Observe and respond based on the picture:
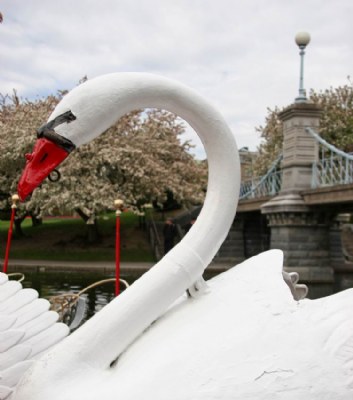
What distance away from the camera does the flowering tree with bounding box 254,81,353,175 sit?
950 inches

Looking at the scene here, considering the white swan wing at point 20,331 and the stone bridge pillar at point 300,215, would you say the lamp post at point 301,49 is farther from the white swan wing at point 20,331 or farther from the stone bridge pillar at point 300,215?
the white swan wing at point 20,331

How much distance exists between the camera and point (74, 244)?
823 inches

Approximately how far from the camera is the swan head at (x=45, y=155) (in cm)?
237

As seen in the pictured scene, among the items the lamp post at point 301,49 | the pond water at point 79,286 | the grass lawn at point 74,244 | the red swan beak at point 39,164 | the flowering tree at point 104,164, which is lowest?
the pond water at point 79,286

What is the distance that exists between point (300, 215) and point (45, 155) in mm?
14377

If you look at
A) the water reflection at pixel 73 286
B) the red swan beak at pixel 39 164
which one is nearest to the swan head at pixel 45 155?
the red swan beak at pixel 39 164

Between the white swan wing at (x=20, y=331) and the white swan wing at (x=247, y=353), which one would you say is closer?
the white swan wing at (x=247, y=353)

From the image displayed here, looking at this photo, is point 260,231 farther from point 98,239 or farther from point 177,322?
point 177,322

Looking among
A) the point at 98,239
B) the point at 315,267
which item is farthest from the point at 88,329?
the point at 98,239

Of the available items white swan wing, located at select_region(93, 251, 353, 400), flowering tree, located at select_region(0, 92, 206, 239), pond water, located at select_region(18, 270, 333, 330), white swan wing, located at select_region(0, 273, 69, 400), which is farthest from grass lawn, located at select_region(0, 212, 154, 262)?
white swan wing, located at select_region(93, 251, 353, 400)

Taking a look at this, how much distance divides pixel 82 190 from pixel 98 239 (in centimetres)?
431

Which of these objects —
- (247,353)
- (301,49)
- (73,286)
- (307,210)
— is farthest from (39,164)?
(301,49)

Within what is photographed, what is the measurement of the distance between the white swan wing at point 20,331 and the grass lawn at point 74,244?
15.1 metres

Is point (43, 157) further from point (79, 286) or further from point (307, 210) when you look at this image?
point (307, 210)
